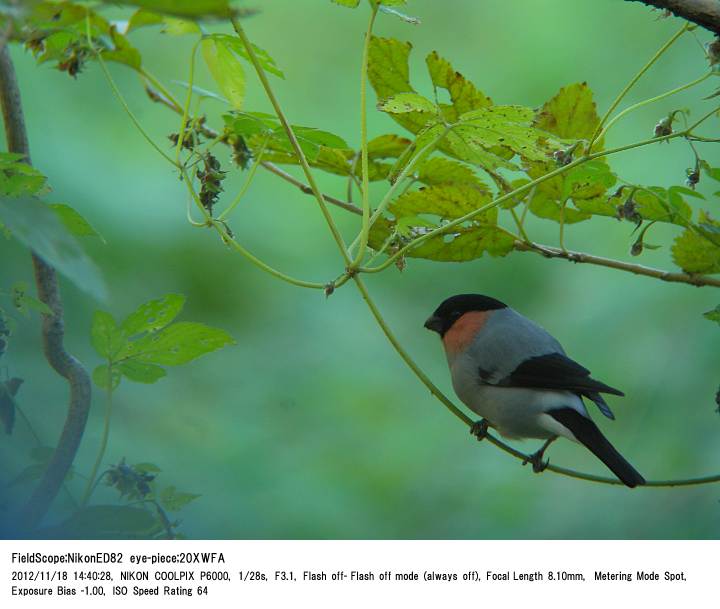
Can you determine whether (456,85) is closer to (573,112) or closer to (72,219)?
(573,112)

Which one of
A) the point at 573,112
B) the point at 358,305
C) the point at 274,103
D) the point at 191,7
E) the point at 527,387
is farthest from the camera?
the point at 358,305

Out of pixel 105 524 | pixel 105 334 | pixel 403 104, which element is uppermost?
pixel 403 104

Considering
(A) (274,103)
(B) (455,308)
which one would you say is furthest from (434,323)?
(A) (274,103)

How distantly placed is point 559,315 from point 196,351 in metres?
0.52

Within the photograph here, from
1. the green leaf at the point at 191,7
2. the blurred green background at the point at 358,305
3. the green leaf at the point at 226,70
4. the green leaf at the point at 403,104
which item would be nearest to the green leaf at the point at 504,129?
the green leaf at the point at 403,104

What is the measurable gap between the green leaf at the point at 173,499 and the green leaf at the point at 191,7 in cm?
35

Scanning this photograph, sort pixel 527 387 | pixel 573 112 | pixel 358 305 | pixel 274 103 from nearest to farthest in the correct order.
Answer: pixel 274 103
pixel 573 112
pixel 527 387
pixel 358 305

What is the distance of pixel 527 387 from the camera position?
563 mm

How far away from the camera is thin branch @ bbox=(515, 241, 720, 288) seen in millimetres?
448

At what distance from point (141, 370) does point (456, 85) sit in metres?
0.24

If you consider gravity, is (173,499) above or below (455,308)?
below

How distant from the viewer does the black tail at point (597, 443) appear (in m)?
0.48

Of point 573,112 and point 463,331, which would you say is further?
point 463,331

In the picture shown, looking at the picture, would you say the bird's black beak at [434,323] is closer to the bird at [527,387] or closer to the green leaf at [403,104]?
the bird at [527,387]
